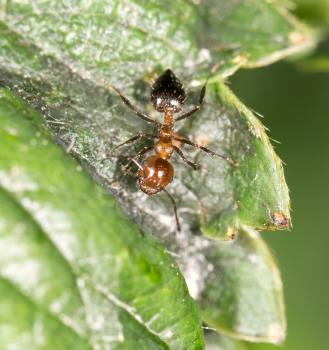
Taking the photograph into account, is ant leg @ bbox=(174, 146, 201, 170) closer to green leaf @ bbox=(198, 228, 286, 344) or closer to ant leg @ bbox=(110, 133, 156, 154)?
ant leg @ bbox=(110, 133, 156, 154)

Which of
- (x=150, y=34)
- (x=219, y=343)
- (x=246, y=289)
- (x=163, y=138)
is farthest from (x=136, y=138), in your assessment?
(x=219, y=343)

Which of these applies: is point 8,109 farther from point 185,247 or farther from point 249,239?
point 249,239

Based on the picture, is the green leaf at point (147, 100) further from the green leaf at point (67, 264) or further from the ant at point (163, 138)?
the green leaf at point (67, 264)

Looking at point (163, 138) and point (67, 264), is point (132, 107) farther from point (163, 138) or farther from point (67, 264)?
point (67, 264)

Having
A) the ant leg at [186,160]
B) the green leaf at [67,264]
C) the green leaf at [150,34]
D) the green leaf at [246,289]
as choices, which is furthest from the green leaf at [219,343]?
the green leaf at [150,34]

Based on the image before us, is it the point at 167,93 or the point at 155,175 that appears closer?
the point at 167,93

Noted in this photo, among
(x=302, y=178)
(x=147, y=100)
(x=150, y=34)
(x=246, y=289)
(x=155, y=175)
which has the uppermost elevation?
(x=302, y=178)

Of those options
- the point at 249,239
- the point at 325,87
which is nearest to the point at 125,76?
the point at 249,239
